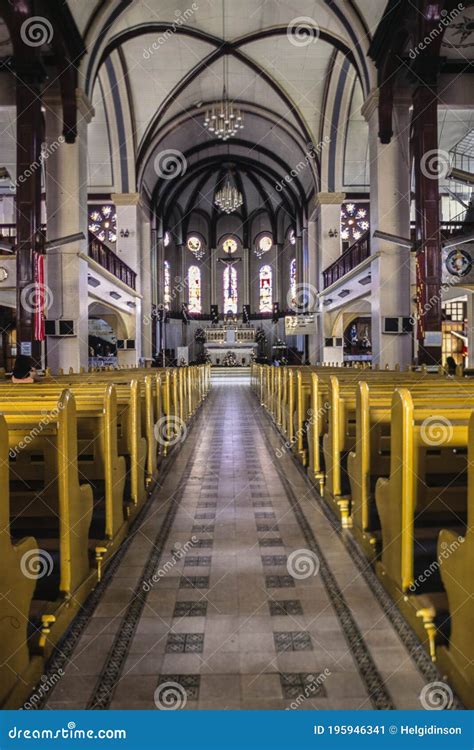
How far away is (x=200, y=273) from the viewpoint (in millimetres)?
32781

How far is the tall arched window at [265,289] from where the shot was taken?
32.3 m

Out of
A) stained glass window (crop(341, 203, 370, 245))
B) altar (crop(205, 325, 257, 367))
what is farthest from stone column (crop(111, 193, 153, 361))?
stained glass window (crop(341, 203, 370, 245))

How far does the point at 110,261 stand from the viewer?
50.2ft

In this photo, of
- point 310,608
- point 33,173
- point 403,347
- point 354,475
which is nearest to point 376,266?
point 403,347

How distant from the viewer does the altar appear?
90.9 feet

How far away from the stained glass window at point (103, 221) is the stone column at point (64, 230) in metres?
8.48

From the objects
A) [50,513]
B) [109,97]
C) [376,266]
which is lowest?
[50,513]

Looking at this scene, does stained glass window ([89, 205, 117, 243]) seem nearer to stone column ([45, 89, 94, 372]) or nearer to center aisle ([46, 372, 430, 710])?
stone column ([45, 89, 94, 372])

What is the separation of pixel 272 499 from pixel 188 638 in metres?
2.33

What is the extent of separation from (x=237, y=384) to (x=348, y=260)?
29.9 feet

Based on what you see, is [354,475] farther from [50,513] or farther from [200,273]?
[200,273]

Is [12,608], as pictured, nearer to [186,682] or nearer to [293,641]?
[186,682]

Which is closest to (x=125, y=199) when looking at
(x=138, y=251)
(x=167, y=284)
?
(x=138, y=251)

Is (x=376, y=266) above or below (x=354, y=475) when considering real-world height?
above
